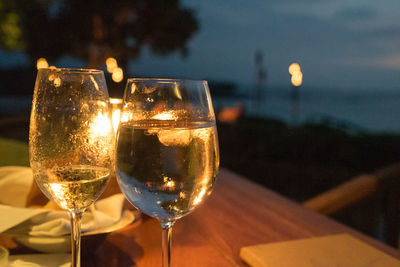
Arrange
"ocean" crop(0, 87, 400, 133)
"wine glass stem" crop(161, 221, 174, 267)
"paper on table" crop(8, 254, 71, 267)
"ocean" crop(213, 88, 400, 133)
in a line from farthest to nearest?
"ocean" crop(0, 87, 400, 133) → "ocean" crop(213, 88, 400, 133) → "paper on table" crop(8, 254, 71, 267) → "wine glass stem" crop(161, 221, 174, 267)

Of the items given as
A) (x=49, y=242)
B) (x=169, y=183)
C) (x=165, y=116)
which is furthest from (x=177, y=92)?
(x=49, y=242)

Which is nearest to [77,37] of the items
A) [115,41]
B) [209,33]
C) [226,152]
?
[115,41]

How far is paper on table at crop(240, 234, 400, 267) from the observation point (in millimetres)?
833

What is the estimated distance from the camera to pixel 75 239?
0.67 m

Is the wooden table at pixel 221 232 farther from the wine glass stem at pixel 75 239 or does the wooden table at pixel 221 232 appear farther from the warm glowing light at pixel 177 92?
the warm glowing light at pixel 177 92

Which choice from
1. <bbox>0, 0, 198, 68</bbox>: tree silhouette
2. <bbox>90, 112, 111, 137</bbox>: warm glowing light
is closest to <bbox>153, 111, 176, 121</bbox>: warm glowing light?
<bbox>90, 112, 111, 137</bbox>: warm glowing light

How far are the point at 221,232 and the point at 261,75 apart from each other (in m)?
8.73

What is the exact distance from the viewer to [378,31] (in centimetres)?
1952

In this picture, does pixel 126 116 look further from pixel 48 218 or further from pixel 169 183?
pixel 48 218

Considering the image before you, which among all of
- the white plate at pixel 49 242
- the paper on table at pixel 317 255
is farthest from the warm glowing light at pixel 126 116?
the paper on table at pixel 317 255

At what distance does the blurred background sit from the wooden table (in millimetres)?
435

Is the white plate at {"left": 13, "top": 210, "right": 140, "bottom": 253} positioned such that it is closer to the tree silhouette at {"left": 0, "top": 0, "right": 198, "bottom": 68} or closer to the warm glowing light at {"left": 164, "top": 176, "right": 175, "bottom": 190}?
the warm glowing light at {"left": 164, "top": 176, "right": 175, "bottom": 190}

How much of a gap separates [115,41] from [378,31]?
14.2m

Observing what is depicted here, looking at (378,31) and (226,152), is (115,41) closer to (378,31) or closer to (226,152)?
(226,152)
